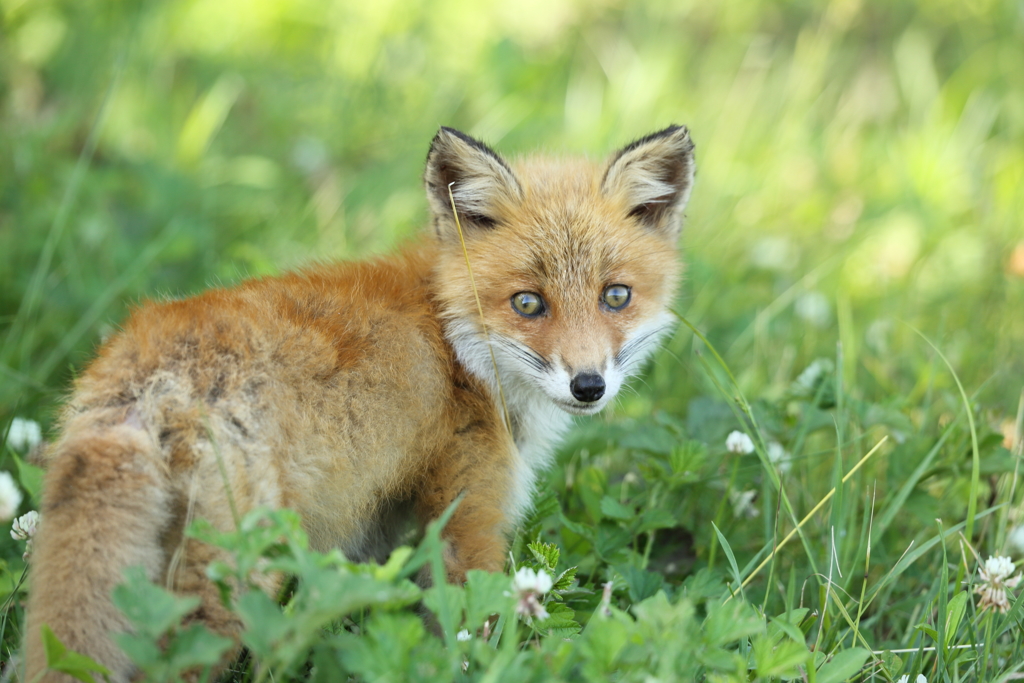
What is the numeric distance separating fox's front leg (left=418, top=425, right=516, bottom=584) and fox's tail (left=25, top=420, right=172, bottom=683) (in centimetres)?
106

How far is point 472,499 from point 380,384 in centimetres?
61

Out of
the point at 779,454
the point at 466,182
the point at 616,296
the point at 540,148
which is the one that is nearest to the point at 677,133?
the point at 616,296

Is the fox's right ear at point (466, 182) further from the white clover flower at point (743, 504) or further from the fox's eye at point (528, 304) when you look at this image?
the white clover flower at point (743, 504)

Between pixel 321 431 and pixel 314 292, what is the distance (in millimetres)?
654

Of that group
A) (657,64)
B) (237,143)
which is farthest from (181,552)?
(657,64)

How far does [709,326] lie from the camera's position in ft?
19.1

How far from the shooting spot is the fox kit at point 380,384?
93.0 inches

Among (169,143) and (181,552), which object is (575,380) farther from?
(169,143)

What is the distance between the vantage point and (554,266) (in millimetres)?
3498

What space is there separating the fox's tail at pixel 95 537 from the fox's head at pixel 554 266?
4.75 feet

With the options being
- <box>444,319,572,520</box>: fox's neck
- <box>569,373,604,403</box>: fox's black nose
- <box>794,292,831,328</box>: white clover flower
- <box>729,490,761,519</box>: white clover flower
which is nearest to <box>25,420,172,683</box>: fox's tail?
<box>444,319,572,520</box>: fox's neck

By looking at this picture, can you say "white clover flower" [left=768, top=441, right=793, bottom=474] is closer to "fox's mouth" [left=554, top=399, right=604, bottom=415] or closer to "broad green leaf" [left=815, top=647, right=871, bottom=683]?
"fox's mouth" [left=554, top=399, right=604, bottom=415]

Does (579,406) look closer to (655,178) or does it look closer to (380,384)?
(380,384)

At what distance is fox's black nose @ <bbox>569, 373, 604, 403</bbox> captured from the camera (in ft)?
10.6
